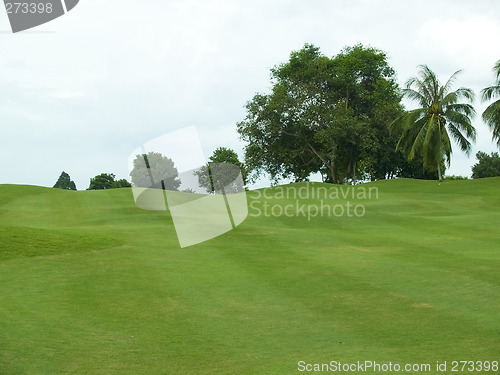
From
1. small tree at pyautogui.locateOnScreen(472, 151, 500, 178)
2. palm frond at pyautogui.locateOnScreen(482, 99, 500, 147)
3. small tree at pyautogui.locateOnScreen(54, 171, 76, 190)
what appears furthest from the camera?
small tree at pyautogui.locateOnScreen(54, 171, 76, 190)

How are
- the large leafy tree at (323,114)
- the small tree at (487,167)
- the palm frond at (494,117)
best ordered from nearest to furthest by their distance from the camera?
the palm frond at (494,117)
the large leafy tree at (323,114)
the small tree at (487,167)

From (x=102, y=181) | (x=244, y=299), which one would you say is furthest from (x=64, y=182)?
(x=244, y=299)

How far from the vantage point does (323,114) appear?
60.6 metres

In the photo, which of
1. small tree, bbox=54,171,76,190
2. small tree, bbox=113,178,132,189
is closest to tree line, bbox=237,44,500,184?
small tree, bbox=113,178,132,189

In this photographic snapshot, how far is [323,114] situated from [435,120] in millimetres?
14699

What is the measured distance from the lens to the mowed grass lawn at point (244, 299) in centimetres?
870

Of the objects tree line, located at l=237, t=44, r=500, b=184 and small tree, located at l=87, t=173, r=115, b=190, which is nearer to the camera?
tree line, located at l=237, t=44, r=500, b=184

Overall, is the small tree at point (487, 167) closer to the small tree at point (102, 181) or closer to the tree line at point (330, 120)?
the tree line at point (330, 120)

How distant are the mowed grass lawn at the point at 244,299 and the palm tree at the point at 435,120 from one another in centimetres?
2518

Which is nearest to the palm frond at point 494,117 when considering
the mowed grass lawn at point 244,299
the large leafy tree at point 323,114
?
the large leafy tree at point 323,114

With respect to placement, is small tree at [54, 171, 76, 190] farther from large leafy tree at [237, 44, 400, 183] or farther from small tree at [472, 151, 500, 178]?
small tree at [472, 151, 500, 178]

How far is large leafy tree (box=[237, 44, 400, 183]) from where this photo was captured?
197ft

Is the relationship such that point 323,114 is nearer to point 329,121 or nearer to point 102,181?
point 329,121

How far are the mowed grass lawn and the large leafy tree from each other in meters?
37.5
